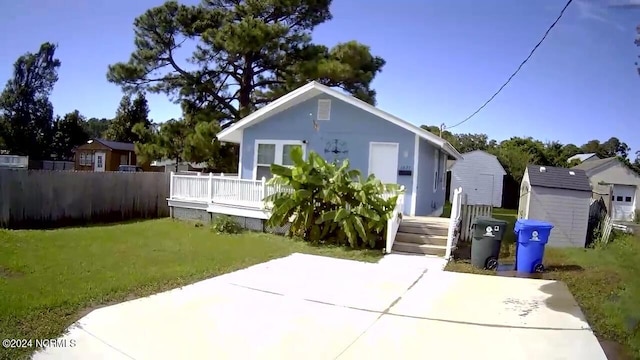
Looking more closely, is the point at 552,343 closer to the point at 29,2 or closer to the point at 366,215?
the point at 366,215

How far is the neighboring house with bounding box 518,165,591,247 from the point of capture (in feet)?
44.2

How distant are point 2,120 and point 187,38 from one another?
2699 centimetres

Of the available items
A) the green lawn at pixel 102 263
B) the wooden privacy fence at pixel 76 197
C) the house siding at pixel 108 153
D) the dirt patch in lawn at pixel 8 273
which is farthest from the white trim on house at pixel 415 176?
the house siding at pixel 108 153

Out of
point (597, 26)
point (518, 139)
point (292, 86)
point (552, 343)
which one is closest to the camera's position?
point (552, 343)

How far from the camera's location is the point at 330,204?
9891 millimetres

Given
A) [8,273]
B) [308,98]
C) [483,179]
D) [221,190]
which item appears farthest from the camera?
[483,179]

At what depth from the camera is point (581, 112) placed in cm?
998

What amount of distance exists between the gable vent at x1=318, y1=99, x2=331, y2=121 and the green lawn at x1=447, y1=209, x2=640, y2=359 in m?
6.16

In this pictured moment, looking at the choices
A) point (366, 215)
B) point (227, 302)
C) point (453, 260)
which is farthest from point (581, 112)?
point (227, 302)

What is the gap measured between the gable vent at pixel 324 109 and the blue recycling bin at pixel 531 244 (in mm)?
6660

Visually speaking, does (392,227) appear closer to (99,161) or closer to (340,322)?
(340,322)

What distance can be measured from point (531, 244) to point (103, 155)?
36287 mm

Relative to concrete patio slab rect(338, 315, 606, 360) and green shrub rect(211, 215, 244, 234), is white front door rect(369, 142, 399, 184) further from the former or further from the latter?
concrete patio slab rect(338, 315, 606, 360)

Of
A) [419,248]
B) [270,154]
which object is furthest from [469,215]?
[270,154]
